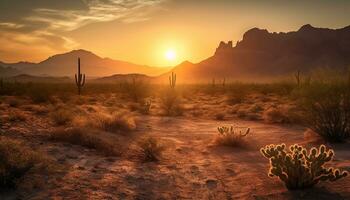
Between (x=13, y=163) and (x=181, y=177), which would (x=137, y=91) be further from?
(x=13, y=163)

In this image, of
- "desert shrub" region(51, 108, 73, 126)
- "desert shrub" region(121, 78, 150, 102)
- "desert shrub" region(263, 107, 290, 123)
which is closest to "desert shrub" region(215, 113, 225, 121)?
"desert shrub" region(263, 107, 290, 123)

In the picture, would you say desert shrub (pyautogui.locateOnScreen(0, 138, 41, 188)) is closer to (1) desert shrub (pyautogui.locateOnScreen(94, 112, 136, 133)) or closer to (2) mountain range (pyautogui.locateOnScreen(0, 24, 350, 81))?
(1) desert shrub (pyautogui.locateOnScreen(94, 112, 136, 133))

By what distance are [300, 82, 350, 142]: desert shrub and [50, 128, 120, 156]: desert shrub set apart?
5.87 m

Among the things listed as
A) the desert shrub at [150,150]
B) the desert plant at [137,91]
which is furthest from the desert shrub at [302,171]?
the desert plant at [137,91]

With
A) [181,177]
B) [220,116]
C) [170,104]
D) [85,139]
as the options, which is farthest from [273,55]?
[181,177]

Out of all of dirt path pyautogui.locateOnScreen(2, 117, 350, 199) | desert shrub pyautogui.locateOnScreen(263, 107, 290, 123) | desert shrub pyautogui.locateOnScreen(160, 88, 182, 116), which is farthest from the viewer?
desert shrub pyautogui.locateOnScreen(160, 88, 182, 116)

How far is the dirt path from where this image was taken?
6418mm

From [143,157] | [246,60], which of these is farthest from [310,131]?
[246,60]

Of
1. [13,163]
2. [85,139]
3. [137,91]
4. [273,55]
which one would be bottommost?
[85,139]

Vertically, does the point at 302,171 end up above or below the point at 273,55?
below

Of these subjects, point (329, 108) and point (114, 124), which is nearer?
point (329, 108)

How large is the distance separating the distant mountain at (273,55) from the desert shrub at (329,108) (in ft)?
357

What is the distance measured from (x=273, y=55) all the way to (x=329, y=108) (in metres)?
131

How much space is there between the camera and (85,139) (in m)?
10.1
